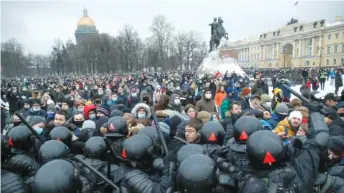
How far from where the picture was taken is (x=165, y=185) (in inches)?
111

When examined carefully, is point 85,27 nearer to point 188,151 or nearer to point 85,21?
point 85,21

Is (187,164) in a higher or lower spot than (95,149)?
higher

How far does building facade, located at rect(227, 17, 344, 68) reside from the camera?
241ft

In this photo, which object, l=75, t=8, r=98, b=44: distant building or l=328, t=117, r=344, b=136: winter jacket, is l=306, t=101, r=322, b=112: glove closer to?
l=328, t=117, r=344, b=136: winter jacket

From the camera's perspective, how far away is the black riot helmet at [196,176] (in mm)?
2307

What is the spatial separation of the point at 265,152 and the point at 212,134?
4.02 feet

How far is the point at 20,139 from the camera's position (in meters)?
3.61

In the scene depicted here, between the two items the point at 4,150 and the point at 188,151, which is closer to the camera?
the point at 188,151

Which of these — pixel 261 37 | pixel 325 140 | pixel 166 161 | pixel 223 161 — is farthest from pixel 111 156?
pixel 261 37

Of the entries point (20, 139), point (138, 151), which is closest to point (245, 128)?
point (138, 151)

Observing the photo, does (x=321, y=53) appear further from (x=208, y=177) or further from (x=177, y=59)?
(x=208, y=177)

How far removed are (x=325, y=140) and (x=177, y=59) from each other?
201ft

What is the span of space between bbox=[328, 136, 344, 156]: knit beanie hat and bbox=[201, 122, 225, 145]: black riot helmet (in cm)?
121

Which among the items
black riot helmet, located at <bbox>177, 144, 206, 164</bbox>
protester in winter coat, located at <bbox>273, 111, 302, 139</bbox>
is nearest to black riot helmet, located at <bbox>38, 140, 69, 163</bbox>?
black riot helmet, located at <bbox>177, 144, 206, 164</bbox>
